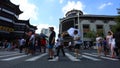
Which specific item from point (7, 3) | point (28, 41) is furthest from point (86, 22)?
point (28, 41)

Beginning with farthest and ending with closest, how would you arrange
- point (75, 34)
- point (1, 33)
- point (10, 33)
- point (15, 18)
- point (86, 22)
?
point (86, 22), point (15, 18), point (10, 33), point (1, 33), point (75, 34)

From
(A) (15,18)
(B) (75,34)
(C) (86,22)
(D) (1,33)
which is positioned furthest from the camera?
(C) (86,22)

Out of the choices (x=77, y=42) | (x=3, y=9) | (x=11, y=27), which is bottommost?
(x=77, y=42)

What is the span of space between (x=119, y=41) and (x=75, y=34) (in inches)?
92.6

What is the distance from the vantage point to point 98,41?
1436 centimetres

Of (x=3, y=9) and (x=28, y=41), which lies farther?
(x=3, y=9)

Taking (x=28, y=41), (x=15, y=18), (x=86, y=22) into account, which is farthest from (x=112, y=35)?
(x=86, y=22)

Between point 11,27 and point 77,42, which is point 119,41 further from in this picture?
point 11,27

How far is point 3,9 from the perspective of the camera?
5309 cm

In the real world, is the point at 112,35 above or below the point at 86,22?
below

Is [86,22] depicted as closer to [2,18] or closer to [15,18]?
[15,18]

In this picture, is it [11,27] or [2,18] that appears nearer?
[2,18]

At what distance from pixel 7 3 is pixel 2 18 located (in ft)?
12.4

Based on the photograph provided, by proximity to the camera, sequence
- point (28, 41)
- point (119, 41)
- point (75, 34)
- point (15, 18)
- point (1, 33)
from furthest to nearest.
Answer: point (15, 18) → point (1, 33) → point (28, 41) → point (75, 34) → point (119, 41)
